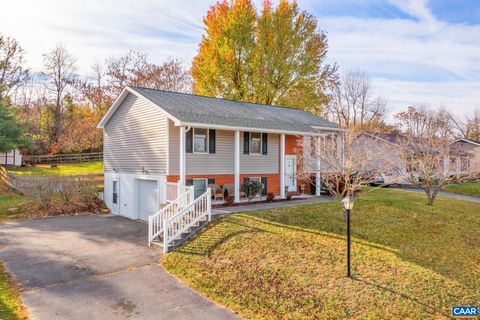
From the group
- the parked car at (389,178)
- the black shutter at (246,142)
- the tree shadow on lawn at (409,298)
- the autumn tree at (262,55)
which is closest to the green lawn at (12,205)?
the black shutter at (246,142)

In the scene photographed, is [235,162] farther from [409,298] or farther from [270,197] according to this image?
[409,298]

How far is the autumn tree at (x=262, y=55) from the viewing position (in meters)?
30.4

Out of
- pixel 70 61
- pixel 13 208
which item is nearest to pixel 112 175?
pixel 13 208

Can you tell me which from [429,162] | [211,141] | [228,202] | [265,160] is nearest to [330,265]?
[228,202]

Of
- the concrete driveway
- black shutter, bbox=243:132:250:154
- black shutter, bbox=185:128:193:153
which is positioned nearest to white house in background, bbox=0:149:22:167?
the concrete driveway

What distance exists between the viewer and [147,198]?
15430 millimetres

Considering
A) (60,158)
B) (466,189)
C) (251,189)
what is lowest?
(466,189)

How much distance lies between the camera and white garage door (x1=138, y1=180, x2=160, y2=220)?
14.9m

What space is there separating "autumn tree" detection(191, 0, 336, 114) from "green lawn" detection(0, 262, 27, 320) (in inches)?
988

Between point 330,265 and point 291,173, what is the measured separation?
11101 mm

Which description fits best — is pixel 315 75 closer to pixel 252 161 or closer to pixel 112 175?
pixel 252 161

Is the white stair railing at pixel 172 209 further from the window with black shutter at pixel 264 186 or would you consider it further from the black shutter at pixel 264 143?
the black shutter at pixel 264 143

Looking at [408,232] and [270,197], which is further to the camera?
[270,197]

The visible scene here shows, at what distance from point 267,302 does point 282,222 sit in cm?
484
